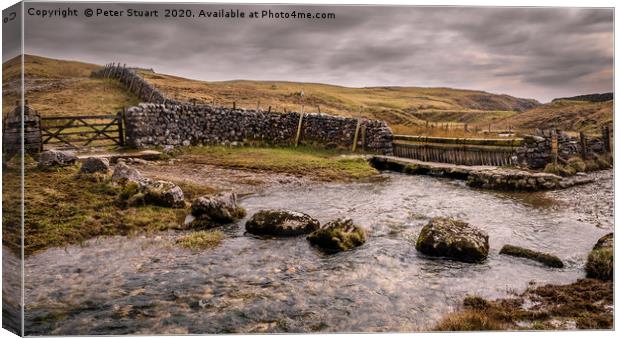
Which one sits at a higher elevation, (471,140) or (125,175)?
(471,140)

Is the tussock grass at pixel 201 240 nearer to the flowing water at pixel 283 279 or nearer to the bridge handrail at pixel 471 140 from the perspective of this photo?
the flowing water at pixel 283 279

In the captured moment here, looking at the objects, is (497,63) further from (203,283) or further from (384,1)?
(203,283)

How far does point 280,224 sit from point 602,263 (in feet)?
19.8

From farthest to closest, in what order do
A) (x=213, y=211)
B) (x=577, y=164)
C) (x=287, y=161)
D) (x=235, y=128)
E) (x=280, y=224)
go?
(x=235, y=128) → (x=287, y=161) → (x=577, y=164) → (x=213, y=211) → (x=280, y=224)

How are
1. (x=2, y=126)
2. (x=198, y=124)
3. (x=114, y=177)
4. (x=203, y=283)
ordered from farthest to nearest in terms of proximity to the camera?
(x=198, y=124) < (x=114, y=177) < (x=203, y=283) < (x=2, y=126)

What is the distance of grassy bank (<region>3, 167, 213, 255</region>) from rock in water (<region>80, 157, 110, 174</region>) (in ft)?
0.91

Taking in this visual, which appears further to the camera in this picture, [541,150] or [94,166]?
[541,150]

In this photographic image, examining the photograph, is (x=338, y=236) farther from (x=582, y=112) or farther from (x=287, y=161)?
(x=287, y=161)

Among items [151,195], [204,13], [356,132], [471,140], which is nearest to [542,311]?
[204,13]

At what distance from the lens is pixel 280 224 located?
10344 millimetres

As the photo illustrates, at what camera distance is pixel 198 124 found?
2228 centimetres

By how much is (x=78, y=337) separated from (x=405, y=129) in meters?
20.2

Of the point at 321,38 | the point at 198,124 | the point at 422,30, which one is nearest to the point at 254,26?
the point at 321,38

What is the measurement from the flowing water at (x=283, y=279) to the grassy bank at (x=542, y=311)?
0.25 metres
